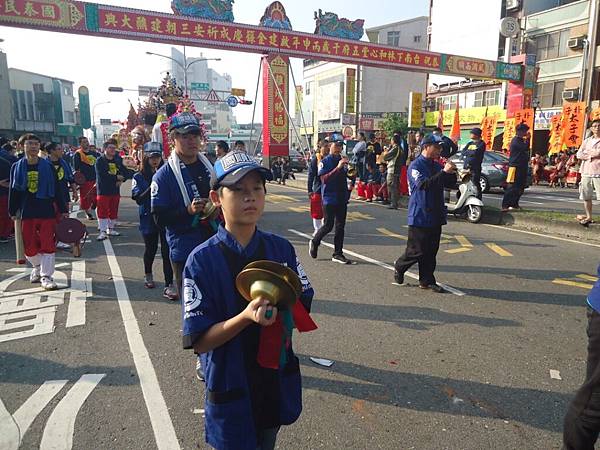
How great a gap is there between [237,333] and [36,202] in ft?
17.1

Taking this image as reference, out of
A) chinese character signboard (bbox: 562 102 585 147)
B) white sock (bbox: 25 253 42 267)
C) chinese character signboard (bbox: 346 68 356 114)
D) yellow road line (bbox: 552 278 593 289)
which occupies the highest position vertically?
chinese character signboard (bbox: 346 68 356 114)

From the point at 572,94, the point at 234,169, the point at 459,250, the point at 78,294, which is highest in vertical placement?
the point at 572,94

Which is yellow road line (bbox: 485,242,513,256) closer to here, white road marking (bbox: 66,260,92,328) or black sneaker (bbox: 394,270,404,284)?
black sneaker (bbox: 394,270,404,284)

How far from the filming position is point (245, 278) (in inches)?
57.1

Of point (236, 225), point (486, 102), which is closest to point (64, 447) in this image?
point (236, 225)

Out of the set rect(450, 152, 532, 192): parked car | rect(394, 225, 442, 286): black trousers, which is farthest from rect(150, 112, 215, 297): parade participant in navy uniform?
rect(450, 152, 532, 192): parked car

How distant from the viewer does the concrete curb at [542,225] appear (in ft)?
27.4

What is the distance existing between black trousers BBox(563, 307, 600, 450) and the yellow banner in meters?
32.5

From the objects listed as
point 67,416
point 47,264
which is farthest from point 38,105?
point 67,416

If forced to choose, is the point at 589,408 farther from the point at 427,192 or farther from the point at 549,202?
the point at 549,202

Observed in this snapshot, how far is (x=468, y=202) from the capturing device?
999 centimetres

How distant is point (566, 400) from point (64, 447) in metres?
3.34

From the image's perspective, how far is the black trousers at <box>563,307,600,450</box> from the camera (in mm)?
1966

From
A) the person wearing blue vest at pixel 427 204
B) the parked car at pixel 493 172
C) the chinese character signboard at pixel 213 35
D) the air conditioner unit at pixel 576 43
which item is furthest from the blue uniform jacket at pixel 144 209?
the air conditioner unit at pixel 576 43
